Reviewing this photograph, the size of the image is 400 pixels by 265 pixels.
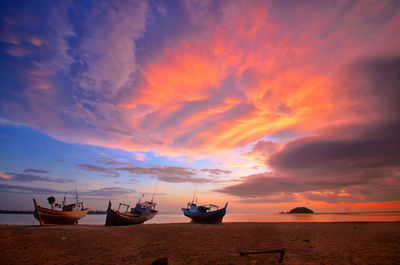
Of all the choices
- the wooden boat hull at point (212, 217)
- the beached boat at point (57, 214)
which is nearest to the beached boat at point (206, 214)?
Answer: the wooden boat hull at point (212, 217)

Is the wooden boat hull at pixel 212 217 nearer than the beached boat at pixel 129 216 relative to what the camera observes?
No

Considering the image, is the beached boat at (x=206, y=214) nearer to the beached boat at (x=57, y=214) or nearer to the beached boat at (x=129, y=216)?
the beached boat at (x=129, y=216)

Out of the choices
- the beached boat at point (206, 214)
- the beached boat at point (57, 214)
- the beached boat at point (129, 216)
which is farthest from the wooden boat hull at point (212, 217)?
the beached boat at point (57, 214)

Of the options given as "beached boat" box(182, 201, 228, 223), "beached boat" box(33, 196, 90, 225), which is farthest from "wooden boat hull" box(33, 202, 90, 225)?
"beached boat" box(182, 201, 228, 223)

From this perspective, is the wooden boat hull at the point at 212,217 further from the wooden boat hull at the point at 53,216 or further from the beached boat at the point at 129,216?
the wooden boat hull at the point at 53,216

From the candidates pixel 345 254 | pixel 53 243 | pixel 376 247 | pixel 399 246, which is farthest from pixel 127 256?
pixel 399 246

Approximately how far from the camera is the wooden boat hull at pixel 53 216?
31614mm

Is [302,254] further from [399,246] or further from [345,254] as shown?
[399,246]

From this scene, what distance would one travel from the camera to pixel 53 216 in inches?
1294

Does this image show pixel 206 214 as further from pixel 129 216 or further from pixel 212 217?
pixel 129 216

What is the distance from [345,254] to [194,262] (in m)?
8.93

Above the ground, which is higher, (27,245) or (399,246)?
(399,246)

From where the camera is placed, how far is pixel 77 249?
13.4 meters

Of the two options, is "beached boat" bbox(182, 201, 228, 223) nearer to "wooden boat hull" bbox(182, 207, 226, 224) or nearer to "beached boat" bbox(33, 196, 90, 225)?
"wooden boat hull" bbox(182, 207, 226, 224)
